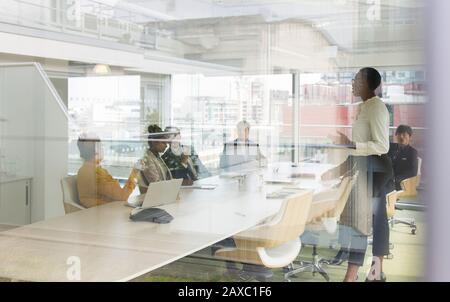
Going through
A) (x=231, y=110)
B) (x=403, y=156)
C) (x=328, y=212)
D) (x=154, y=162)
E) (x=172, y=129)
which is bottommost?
(x=328, y=212)

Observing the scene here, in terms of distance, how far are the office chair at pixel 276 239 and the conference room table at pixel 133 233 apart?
2.8 inches

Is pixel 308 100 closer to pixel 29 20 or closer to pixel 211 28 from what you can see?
pixel 211 28

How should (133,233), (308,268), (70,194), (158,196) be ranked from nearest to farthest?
1. (308,268)
2. (133,233)
3. (158,196)
4. (70,194)

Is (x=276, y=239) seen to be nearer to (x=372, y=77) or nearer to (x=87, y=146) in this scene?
(x=372, y=77)

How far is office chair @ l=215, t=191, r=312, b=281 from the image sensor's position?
75.9 inches

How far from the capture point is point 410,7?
37.5 inches

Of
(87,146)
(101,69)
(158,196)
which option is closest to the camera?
(158,196)

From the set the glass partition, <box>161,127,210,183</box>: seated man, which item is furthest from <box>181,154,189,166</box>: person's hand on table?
the glass partition

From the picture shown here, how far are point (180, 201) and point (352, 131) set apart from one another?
1.14 meters

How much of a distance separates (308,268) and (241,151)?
1570 mm

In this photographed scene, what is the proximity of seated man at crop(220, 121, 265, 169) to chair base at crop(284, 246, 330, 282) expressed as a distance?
3.50 feet

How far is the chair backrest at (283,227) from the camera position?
6.76 feet

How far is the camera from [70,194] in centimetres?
321

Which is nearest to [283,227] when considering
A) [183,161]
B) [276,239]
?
[276,239]
